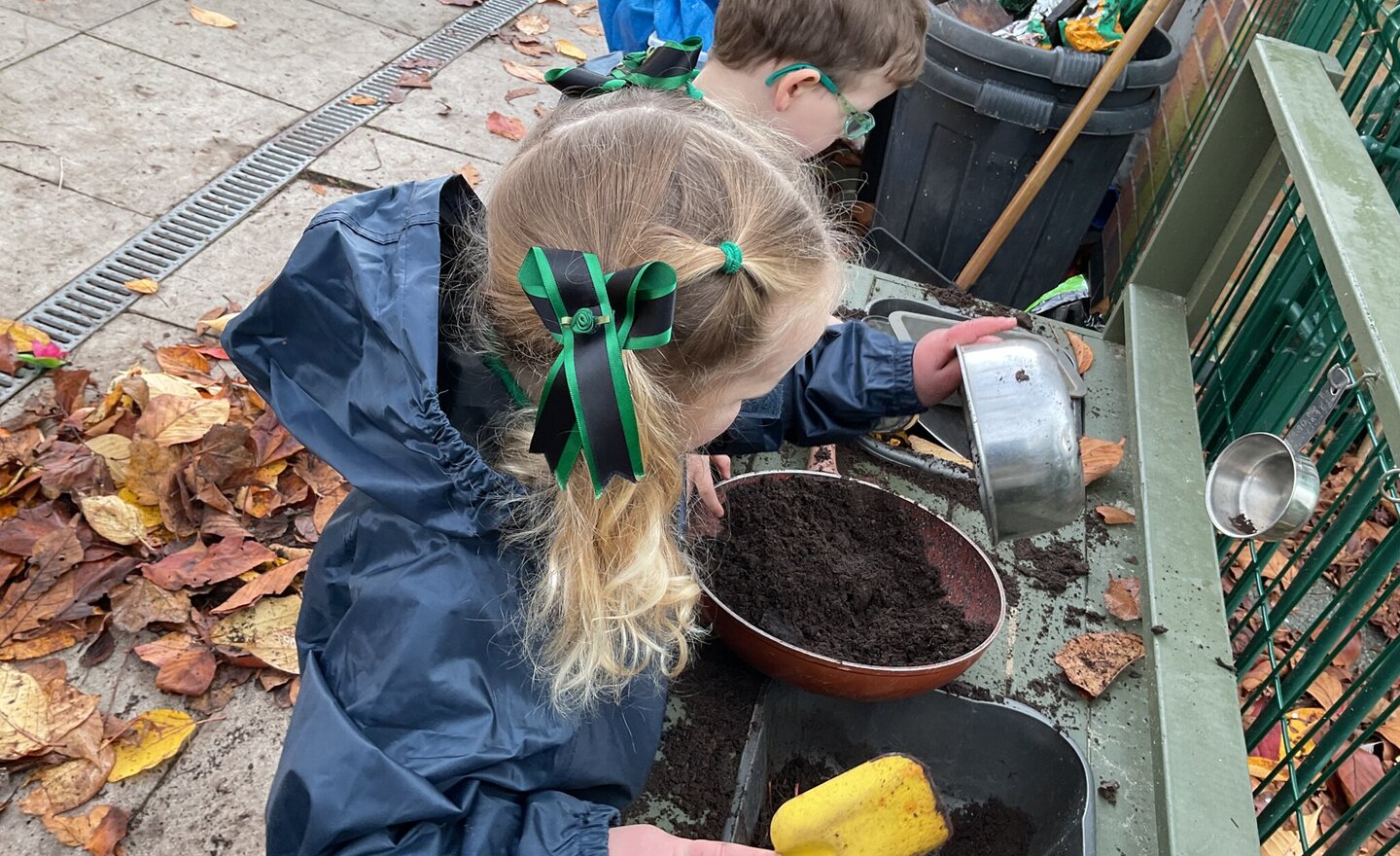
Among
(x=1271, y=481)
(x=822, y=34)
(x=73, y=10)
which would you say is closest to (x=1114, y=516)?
(x=1271, y=481)

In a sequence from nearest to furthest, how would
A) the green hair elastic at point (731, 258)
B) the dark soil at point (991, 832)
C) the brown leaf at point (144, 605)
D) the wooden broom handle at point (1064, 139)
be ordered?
the green hair elastic at point (731, 258)
the dark soil at point (991, 832)
the brown leaf at point (144, 605)
the wooden broom handle at point (1064, 139)

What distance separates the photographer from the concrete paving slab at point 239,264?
2.73m

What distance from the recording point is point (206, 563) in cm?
215

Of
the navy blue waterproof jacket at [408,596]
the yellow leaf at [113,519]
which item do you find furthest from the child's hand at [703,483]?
the yellow leaf at [113,519]

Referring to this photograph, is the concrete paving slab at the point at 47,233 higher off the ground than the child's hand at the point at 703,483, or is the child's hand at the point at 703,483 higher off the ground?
the child's hand at the point at 703,483

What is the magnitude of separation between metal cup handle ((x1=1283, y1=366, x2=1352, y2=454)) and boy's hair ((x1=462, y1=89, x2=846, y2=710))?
689mm

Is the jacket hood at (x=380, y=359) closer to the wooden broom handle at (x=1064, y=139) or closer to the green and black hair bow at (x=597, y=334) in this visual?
the green and black hair bow at (x=597, y=334)

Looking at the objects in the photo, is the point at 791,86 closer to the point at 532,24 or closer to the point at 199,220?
the point at 199,220

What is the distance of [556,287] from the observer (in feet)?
3.35

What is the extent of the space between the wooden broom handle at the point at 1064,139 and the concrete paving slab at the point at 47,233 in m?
2.64

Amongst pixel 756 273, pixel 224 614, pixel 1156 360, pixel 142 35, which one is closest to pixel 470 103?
pixel 142 35

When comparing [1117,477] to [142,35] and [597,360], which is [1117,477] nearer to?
[597,360]

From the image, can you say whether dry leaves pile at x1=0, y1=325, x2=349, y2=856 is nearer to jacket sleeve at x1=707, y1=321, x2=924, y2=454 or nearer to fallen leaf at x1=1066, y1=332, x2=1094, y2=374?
jacket sleeve at x1=707, y1=321, x2=924, y2=454

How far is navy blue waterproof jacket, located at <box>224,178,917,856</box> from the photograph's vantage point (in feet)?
3.92
